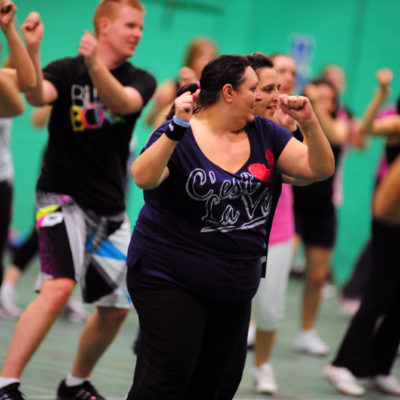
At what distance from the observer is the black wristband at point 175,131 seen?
10.3 feet

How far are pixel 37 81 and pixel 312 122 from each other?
156cm

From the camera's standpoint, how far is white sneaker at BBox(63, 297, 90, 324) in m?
6.77

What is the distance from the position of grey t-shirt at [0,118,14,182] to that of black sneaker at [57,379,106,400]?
1.79 meters

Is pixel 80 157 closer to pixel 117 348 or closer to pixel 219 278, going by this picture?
pixel 219 278

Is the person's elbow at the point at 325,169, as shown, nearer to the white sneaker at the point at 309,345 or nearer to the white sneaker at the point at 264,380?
the white sneaker at the point at 264,380

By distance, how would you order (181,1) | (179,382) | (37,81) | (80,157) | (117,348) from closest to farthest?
(179,382) → (37,81) → (80,157) → (117,348) → (181,1)

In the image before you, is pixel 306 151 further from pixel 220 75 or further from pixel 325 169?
pixel 220 75

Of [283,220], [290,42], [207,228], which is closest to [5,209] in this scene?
[283,220]

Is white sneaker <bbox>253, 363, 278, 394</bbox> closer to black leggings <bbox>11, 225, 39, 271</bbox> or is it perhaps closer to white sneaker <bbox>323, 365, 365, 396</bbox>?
white sneaker <bbox>323, 365, 365, 396</bbox>

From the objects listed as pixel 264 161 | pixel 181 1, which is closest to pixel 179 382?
pixel 264 161

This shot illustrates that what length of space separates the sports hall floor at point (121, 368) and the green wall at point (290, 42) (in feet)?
11.7

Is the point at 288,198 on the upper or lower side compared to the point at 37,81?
lower

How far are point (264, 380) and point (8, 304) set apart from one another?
7.79ft

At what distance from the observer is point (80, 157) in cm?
455
